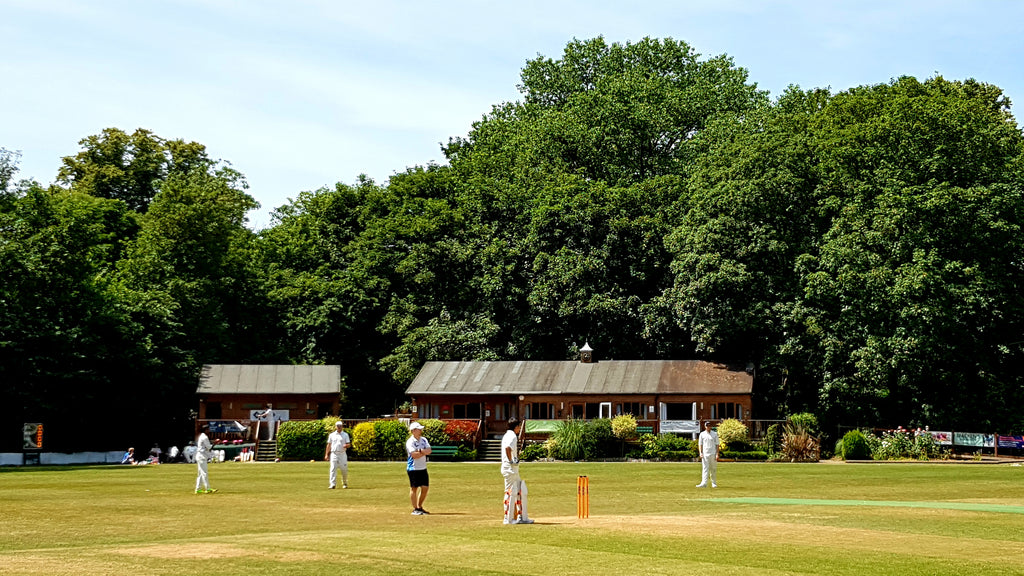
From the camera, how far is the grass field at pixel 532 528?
14.6 m

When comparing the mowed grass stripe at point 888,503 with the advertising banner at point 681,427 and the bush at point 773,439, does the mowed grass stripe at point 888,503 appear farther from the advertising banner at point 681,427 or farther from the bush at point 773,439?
the advertising banner at point 681,427

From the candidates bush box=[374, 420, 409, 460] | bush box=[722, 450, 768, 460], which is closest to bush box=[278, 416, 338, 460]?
bush box=[374, 420, 409, 460]

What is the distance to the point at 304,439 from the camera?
2146 inches

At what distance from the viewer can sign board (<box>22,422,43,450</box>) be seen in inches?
2234

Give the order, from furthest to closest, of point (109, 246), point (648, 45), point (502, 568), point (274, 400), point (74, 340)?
point (648, 45)
point (109, 246)
point (274, 400)
point (74, 340)
point (502, 568)

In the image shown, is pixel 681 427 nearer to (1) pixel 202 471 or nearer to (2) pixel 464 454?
(2) pixel 464 454

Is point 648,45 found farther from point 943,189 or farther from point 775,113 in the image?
point 943,189

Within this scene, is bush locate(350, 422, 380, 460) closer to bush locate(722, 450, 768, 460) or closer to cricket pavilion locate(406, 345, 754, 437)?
cricket pavilion locate(406, 345, 754, 437)

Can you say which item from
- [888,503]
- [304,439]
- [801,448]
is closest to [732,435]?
[801,448]

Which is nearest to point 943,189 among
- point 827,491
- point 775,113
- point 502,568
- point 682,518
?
point 775,113

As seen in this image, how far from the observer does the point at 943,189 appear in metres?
52.1

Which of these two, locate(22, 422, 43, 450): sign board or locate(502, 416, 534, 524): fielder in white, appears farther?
locate(22, 422, 43, 450): sign board

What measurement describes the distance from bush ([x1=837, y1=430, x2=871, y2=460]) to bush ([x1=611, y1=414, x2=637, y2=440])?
404 inches

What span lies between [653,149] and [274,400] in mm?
28278
